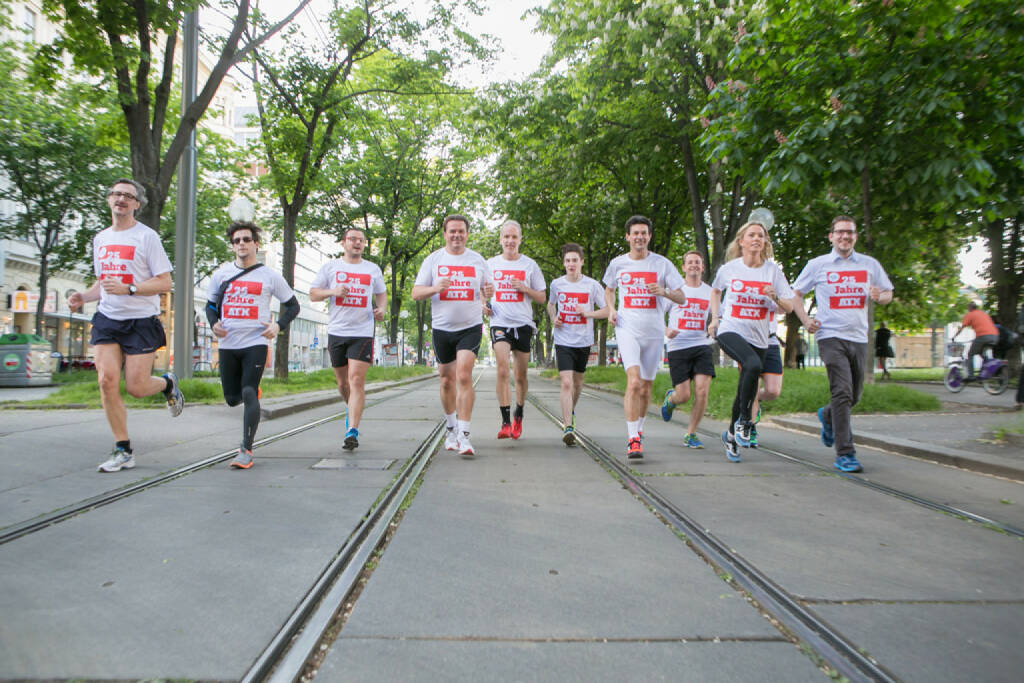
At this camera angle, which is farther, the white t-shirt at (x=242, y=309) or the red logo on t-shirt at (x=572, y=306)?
the red logo on t-shirt at (x=572, y=306)

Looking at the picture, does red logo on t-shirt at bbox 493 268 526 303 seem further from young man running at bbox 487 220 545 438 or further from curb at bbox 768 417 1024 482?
curb at bbox 768 417 1024 482

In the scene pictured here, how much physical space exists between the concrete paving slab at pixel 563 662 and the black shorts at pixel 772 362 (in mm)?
4867

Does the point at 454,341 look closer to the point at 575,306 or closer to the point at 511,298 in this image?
the point at 511,298

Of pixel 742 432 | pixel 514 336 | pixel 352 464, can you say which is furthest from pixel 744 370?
pixel 352 464

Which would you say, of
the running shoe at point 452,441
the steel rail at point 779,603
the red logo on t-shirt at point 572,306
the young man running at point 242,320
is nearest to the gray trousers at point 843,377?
the steel rail at point 779,603

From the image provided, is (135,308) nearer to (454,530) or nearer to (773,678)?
(454,530)

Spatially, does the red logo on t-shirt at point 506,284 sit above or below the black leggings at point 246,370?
above

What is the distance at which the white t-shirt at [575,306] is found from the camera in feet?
24.2

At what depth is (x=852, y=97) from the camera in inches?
353

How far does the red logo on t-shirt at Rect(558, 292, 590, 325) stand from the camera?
7.48m

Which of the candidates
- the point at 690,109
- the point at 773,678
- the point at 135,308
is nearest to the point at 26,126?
the point at 690,109

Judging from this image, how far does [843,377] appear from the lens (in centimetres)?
597

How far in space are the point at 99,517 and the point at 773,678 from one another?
3.40 m

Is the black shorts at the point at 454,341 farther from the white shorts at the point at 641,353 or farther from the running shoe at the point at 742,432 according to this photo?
the running shoe at the point at 742,432
